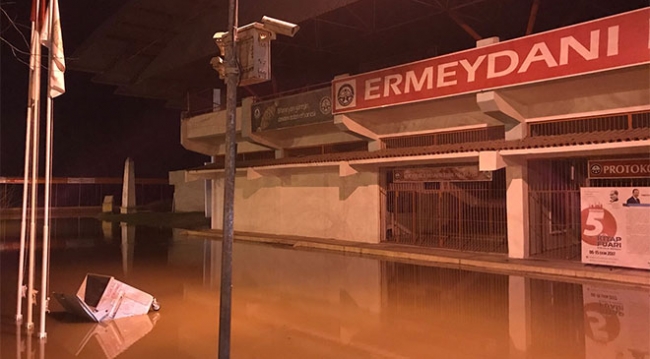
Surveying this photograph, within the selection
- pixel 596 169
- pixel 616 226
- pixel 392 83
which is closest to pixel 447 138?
pixel 392 83

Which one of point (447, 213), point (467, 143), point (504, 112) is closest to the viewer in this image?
point (504, 112)

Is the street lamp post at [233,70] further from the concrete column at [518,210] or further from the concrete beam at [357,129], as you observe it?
the concrete beam at [357,129]

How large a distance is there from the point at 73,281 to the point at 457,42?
60.1 feet

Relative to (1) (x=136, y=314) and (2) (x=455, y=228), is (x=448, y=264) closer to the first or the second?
(2) (x=455, y=228)

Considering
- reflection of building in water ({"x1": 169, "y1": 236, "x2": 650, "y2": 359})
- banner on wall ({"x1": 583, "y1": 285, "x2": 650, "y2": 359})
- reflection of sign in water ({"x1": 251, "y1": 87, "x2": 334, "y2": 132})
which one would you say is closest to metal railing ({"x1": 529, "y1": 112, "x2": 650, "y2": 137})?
banner on wall ({"x1": 583, "y1": 285, "x2": 650, "y2": 359})

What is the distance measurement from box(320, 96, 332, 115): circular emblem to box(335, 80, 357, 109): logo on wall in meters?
0.79

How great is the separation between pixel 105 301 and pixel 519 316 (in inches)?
273

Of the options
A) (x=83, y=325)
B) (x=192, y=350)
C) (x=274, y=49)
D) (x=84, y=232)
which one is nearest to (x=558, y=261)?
(x=192, y=350)

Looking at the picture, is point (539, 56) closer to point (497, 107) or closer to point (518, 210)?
point (497, 107)

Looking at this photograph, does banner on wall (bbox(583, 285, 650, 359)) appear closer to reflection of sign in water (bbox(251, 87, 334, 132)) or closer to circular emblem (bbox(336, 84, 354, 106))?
circular emblem (bbox(336, 84, 354, 106))

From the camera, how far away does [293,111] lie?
68.5ft

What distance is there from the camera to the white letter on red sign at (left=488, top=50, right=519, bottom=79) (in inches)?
540

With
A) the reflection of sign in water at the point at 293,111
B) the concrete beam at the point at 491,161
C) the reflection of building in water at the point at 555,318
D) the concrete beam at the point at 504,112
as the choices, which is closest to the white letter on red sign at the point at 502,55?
the concrete beam at the point at 504,112

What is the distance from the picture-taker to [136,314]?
9039 millimetres
